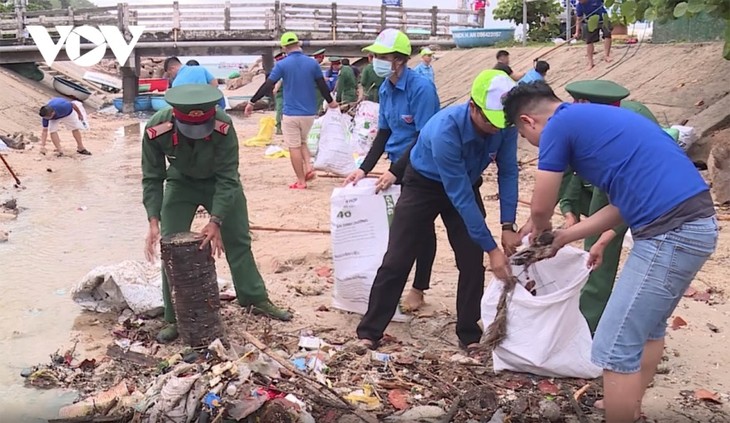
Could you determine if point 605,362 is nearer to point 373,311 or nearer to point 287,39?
point 373,311

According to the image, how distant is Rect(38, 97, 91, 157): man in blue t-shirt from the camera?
12.6 metres

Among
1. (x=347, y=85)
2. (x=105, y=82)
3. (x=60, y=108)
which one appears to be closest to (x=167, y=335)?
(x=60, y=108)

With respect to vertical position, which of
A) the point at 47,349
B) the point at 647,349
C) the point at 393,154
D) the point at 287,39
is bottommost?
the point at 47,349

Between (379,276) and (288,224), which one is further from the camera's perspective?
(288,224)

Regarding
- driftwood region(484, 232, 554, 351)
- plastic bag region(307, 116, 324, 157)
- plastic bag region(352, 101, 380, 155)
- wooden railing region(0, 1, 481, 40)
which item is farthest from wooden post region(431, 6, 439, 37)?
driftwood region(484, 232, 554, 351)

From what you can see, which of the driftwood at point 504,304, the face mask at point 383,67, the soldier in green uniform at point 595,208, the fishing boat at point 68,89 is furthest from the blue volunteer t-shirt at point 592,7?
the fishing boat at point 68,89

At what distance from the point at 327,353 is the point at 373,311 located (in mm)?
349

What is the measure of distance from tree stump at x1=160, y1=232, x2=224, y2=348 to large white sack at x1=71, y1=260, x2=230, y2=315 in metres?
0.60

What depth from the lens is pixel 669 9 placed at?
6.22 meters

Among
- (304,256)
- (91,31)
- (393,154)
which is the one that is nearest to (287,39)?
(304,256)

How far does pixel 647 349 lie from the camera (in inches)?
128

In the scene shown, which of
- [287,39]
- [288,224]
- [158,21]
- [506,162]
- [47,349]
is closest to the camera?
[506,162]

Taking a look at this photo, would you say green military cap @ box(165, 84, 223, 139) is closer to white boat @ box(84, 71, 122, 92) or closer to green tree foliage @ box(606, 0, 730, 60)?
green tree foliage @ box(606, 0, 730, 60)

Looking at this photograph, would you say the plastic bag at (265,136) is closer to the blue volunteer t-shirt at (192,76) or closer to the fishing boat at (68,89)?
the blue volunteer t-shirt at (192,76)
